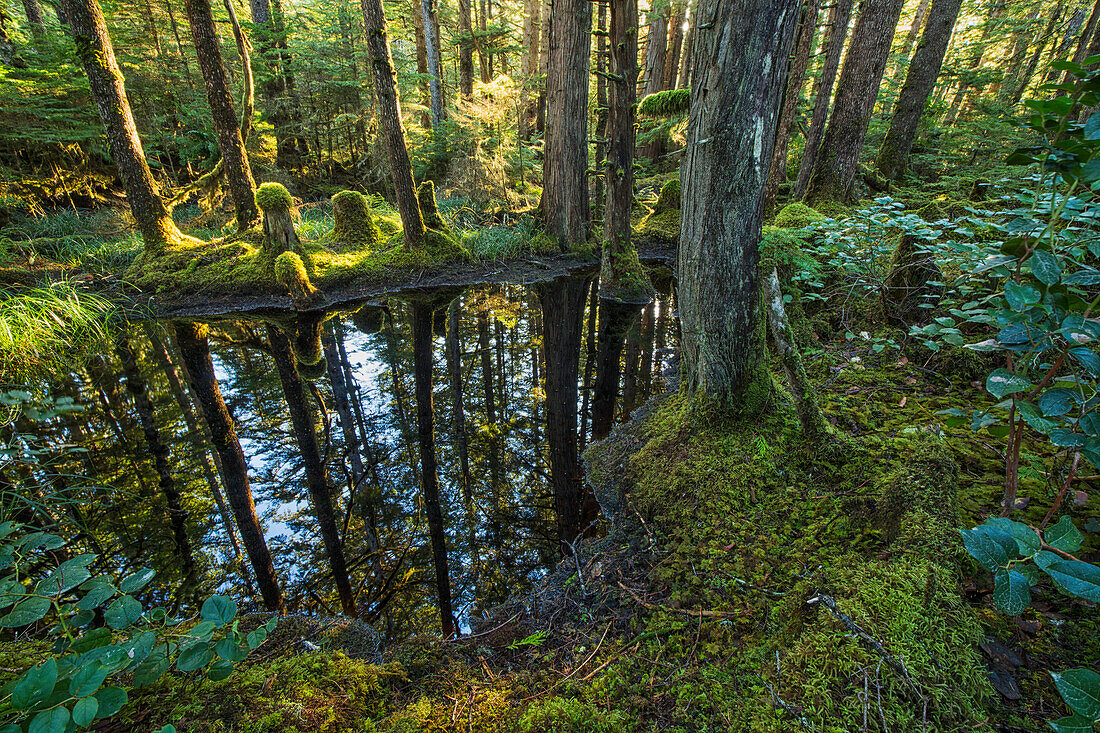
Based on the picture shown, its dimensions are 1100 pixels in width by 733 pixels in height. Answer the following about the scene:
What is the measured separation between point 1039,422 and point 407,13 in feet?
66.8

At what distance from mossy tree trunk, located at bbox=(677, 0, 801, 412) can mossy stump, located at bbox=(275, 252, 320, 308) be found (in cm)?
652

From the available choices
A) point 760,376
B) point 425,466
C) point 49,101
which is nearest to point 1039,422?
point 760,376

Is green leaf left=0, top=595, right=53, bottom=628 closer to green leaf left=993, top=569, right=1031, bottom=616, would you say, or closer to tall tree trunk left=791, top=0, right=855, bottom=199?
green leaf left=993, top=569, right=1031, bottom=616

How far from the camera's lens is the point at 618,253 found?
25.0 ft

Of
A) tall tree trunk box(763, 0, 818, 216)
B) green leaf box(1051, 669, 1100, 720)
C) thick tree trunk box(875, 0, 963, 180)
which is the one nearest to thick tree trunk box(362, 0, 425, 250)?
tall tree trunk box(763, 0, 818, 216)

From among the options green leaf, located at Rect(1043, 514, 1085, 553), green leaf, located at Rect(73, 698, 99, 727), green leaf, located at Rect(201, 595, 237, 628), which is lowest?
green leaf, located at Rect(201, 595, 237, 628)

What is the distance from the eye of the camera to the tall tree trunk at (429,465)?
2771 millimetres

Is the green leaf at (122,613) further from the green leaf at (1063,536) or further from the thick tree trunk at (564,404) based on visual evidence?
the green leaf at (1063,536)

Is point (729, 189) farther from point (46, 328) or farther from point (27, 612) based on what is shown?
point (46, 328)

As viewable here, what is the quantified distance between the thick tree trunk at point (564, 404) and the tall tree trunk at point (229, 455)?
186cm

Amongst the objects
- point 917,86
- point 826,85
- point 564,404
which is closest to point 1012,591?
point 564,404

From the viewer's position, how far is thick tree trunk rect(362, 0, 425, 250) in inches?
265

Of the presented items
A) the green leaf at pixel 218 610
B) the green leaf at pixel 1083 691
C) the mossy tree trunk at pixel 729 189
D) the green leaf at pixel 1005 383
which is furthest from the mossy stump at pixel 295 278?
the green leaf at pixel 1083 691

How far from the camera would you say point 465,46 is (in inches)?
533
